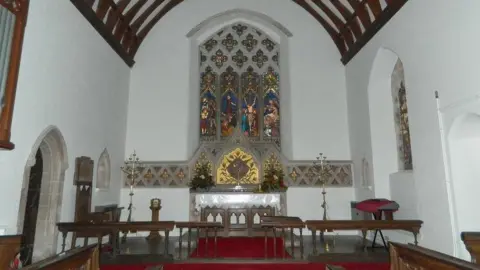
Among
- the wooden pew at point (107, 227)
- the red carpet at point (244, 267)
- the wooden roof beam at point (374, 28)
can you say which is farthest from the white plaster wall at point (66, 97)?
the wooden roof beam at point (374, 28)

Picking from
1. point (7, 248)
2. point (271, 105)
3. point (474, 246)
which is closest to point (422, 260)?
point (474, 246)

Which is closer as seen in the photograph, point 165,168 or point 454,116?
point 454,116

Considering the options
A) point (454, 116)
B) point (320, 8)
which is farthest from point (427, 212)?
point (320, 8)

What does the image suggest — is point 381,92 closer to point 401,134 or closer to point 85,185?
point 401,134

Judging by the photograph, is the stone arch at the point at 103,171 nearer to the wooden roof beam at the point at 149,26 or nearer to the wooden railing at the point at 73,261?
the wooden roof beam at the point at 149,26

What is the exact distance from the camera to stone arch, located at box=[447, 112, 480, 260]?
4.90 metres

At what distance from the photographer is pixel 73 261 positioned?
8.55 ft

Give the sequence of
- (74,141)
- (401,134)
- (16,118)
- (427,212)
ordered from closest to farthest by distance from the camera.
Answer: (16,118)
(427,212)
(74,141)
(401,134)

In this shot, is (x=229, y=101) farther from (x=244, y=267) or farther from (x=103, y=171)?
(x=244, y=267)

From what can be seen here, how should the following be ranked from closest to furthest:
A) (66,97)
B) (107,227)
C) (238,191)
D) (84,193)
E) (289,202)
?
(107,227) → (66,97) → (84,193) → (238,191) → (289,202)

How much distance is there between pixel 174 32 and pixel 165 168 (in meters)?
3.89

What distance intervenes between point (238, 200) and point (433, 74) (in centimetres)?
487

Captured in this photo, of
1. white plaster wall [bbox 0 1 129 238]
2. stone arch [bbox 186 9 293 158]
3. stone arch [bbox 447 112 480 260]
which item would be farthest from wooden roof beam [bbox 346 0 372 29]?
white plaster wall [bbox 0 1 129 238]

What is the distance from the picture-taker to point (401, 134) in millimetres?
7613
